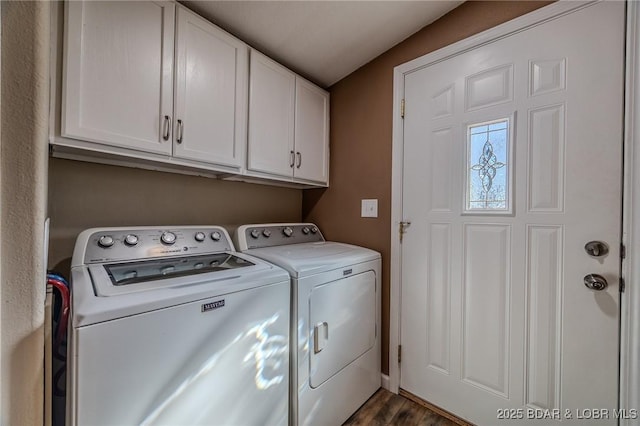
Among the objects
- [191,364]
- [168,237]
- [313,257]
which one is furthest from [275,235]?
[191,364]

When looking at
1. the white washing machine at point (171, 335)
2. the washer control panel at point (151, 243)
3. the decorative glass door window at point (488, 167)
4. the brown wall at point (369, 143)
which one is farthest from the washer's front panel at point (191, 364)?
the decorative glass door window at point (488, 167)

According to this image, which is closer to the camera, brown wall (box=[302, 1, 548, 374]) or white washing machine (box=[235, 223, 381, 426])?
white washing machine (box=[235, 223, 381, 426])

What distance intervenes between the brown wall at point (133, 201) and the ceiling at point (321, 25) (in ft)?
3.01

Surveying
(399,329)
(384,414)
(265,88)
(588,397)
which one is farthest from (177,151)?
(588,397)

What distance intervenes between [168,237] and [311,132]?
47.2 inches

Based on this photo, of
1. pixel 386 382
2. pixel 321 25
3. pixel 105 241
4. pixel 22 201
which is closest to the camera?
pixel 22 201

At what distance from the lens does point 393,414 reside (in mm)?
1580

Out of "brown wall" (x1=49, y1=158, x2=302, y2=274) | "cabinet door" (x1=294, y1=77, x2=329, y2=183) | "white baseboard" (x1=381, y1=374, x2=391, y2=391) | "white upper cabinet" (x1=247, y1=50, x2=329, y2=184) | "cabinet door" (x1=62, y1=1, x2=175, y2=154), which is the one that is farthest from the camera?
"cabinet door" (x1=294, y1=77, x2=329, y2=183)

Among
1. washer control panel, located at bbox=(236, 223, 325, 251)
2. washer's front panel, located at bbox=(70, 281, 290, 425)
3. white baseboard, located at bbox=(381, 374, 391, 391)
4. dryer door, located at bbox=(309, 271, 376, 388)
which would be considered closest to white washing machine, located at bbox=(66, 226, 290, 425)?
washer's front panel, located at bbox=(70, 281, 290, 425)

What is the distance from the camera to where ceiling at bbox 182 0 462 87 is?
55.9 inches

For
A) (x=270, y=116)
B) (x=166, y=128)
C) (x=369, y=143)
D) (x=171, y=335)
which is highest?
(x=270, y=116)

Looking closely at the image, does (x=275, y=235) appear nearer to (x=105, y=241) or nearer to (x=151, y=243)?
(x=151, y=243)

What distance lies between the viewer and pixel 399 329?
1.77 meters

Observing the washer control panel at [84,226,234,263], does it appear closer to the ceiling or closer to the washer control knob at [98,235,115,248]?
the washer control knob at [98,235,115,248]
